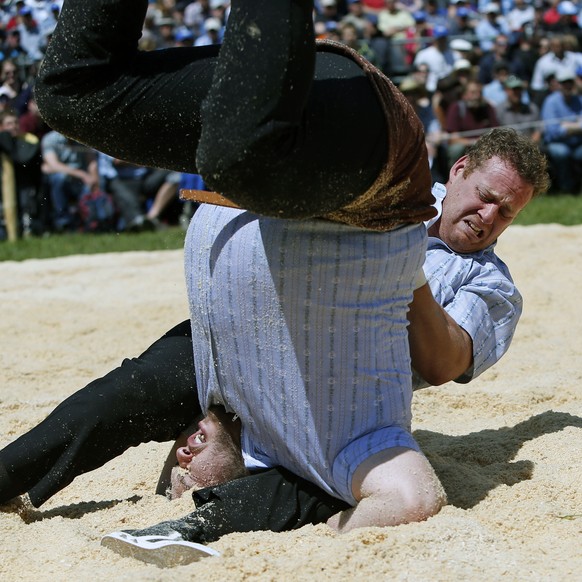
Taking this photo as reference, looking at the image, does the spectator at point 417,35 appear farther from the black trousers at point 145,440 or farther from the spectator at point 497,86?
the black trousers at point 145,440

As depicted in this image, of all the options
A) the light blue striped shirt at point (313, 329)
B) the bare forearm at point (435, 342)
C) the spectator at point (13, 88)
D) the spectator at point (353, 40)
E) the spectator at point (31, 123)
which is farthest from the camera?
the spectator at point (353, 40)

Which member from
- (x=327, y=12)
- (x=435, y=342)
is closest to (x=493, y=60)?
(x=327, y=12)

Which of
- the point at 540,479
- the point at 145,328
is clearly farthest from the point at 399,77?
the point at 540,479

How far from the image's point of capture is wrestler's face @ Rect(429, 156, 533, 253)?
2.96 m

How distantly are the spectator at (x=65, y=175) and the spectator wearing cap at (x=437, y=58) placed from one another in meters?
3.79

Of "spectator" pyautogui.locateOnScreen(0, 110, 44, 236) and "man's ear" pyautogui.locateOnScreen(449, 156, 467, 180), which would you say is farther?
"spectator" pyautogui.locateOnScreen(0, 110, 44, 236)

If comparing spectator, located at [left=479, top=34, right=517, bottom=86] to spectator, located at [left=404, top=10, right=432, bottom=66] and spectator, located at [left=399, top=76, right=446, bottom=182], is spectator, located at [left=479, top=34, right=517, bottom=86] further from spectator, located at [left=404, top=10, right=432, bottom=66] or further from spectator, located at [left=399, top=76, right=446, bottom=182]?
spectator, located at [left=399, top=76, right=446, bottom=182]

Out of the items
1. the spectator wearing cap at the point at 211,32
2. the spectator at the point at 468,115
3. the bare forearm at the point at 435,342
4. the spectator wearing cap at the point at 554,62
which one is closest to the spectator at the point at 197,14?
the spectator wearing cap at the point at 211,32

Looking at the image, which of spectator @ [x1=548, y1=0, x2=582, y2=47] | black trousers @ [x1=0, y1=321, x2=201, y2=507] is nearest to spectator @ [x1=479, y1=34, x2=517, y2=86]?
spectator @ [x1=548, y1=0, x2=582, y2=47]

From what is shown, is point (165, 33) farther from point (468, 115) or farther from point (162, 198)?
point (468, 115)

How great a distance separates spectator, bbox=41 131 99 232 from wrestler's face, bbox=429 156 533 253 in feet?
23.1

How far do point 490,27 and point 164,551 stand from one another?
1148cm

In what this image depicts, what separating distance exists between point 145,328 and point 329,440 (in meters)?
2.74

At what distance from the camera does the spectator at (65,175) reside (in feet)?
31.4
